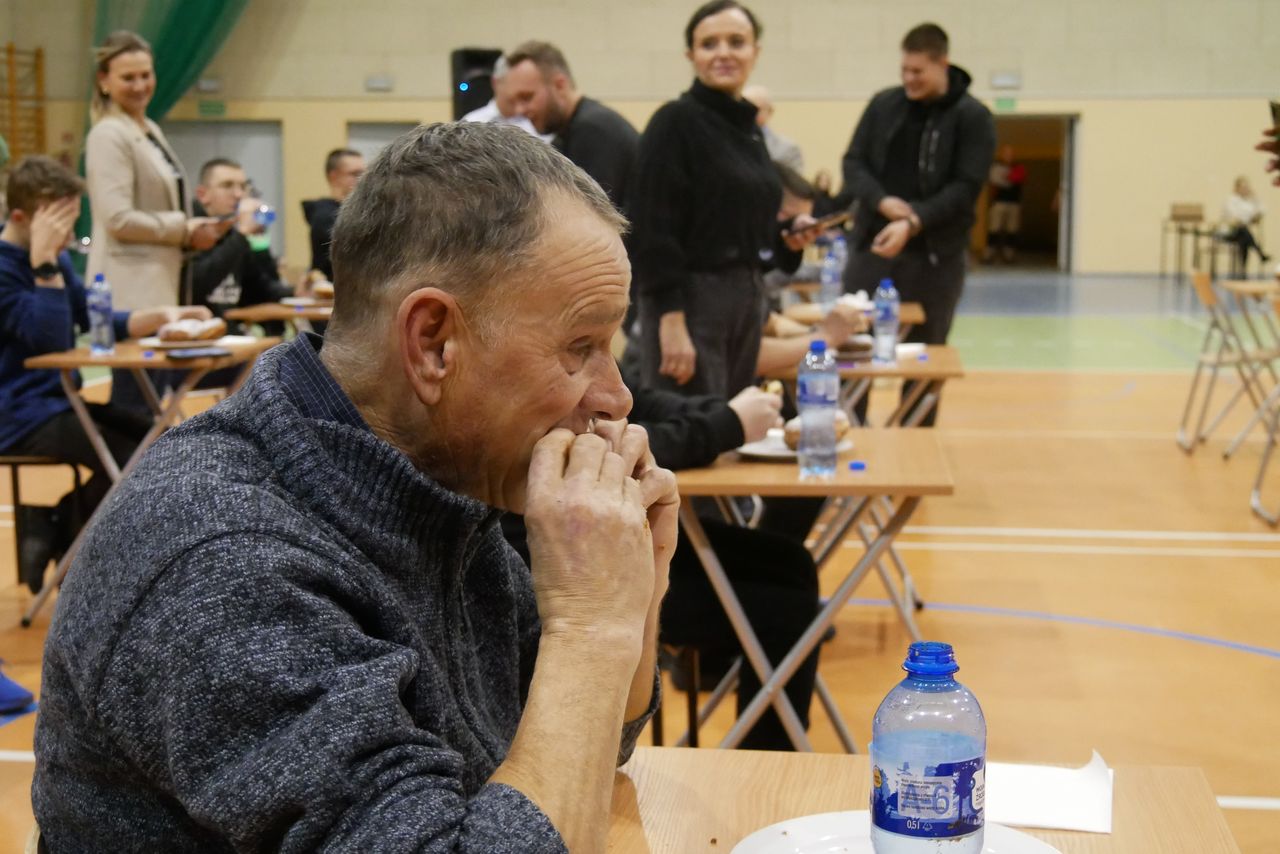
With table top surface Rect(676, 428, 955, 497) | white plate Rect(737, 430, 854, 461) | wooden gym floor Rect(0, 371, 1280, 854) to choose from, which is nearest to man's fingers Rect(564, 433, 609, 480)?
table top surface Rect(676, 428, 955, 497)

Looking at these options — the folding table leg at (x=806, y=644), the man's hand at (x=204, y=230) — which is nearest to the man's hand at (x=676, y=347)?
the folding table leg at (x=806, y=644)

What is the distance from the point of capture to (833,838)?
1266 mm

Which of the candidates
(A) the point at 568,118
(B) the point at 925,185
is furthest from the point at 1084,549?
(A) the point at 568,118

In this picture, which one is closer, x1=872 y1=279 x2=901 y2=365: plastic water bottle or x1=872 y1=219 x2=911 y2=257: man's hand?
x1=872 y1=279 x2=901 y2=365: plastic water bottle

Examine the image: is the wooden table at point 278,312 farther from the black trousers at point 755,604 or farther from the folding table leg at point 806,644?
the folding table leg at point 806,644

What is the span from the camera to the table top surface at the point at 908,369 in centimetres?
458

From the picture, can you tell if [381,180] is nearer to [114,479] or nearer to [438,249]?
[438,249]

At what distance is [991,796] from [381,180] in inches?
32.4

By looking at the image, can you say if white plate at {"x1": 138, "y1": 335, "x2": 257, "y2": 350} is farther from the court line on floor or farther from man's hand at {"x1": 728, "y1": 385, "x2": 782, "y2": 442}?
the court line on floor

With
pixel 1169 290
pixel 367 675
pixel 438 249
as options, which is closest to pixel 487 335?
pixel 438 249

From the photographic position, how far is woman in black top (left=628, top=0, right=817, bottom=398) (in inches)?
174

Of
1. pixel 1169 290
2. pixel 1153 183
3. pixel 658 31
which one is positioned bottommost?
pixel 1169 290

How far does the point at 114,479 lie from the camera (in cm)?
454

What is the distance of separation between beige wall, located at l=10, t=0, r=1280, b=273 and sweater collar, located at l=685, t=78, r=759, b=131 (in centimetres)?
1347
